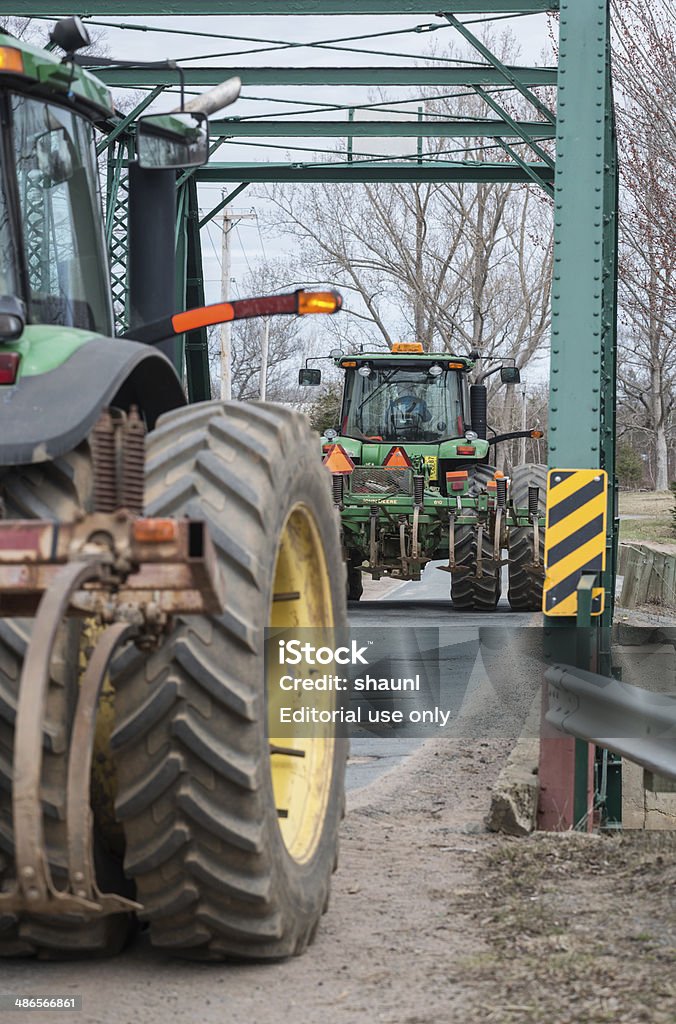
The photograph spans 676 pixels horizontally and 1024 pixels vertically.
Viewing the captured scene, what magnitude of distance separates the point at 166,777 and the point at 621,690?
218 cm

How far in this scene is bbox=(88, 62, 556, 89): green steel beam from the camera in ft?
46.3

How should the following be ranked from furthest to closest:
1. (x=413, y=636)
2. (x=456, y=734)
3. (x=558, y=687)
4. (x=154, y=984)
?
(x=413, y=636), (x=456, y=734), (x=558, y=687), (x=154, y=984)

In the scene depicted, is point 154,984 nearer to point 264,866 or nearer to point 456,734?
point 264,866

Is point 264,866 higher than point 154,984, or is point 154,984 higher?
point 264,866

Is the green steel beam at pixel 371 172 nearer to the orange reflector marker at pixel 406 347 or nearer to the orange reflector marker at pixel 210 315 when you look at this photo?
the orange reflector marker at pixel 406 347

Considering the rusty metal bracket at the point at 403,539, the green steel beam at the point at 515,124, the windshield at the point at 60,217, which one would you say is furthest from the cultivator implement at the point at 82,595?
the rusty metal bracket at the point at 403,539

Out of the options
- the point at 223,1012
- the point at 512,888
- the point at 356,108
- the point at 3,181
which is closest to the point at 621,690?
the point at 512,888

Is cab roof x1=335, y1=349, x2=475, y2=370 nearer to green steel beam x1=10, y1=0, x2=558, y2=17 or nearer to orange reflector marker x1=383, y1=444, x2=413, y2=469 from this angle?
orange reflector marker x1=383, y1=444, x2=413, y2=469

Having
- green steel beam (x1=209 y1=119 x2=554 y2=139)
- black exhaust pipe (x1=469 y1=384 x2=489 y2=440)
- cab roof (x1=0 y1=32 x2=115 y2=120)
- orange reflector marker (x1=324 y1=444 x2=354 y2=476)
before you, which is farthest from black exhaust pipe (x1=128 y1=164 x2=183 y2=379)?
black exhaust pipe (x1=469 y1=384 x2=489 y2=440)

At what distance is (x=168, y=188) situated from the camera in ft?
17.1

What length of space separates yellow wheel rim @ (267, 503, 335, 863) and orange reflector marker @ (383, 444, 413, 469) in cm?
1374

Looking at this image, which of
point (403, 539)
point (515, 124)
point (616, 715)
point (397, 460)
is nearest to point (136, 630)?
point (616, 715)

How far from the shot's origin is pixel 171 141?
4.94m

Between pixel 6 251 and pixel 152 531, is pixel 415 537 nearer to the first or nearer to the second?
pixel 6 251
